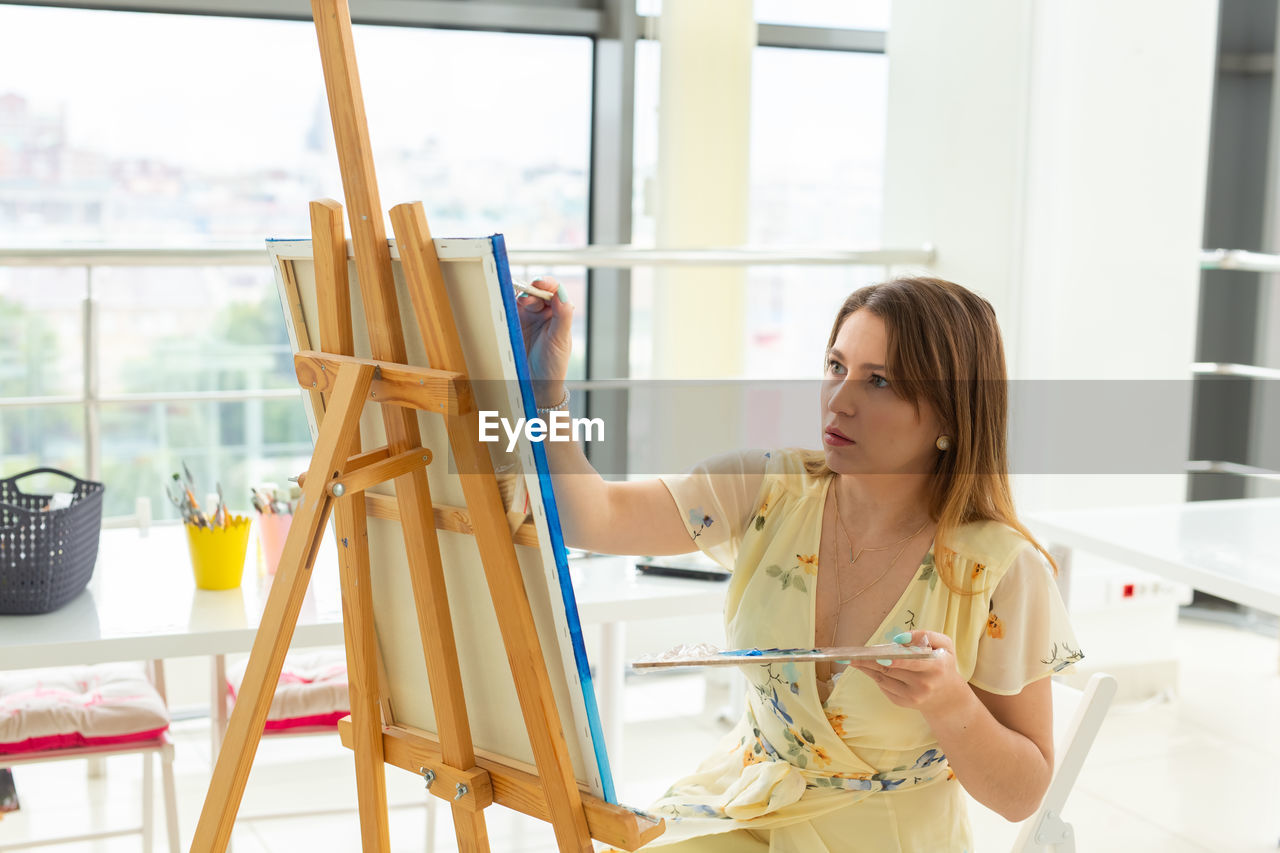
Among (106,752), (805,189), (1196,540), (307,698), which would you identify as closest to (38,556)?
(106,752)

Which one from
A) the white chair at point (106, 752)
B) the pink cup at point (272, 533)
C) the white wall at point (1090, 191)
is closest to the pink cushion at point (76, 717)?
the white chair at point (106, 752)

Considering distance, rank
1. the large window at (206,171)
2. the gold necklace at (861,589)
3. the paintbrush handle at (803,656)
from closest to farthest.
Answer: the paintbrush handle at (803,656) < the gold necklace at (861,589) < the large window at (206,171)

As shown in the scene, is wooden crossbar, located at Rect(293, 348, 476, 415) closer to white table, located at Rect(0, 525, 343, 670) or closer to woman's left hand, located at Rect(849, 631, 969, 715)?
woman's left hand, located at Rect(849, 631, 969, 715)

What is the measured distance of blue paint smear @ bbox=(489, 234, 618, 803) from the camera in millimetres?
1017

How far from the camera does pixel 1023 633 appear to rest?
47.1 inches

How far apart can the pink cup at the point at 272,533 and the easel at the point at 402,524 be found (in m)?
0.65

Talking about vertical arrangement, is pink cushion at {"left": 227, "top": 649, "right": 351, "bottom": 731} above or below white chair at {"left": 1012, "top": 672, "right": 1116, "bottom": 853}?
below

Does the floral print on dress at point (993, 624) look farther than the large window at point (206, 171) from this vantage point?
No

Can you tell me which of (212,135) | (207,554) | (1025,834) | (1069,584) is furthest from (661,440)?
(1025,834)

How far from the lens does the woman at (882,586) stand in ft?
3.92

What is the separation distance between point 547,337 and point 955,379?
38 cm

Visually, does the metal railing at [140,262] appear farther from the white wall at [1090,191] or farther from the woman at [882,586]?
the woman at [882,586]

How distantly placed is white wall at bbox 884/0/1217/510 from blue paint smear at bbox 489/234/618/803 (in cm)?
203

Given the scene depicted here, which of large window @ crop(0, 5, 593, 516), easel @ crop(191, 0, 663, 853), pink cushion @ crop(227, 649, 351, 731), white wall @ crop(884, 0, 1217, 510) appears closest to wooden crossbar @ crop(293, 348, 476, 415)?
easel @ crop(191, 0, 663, 853)
